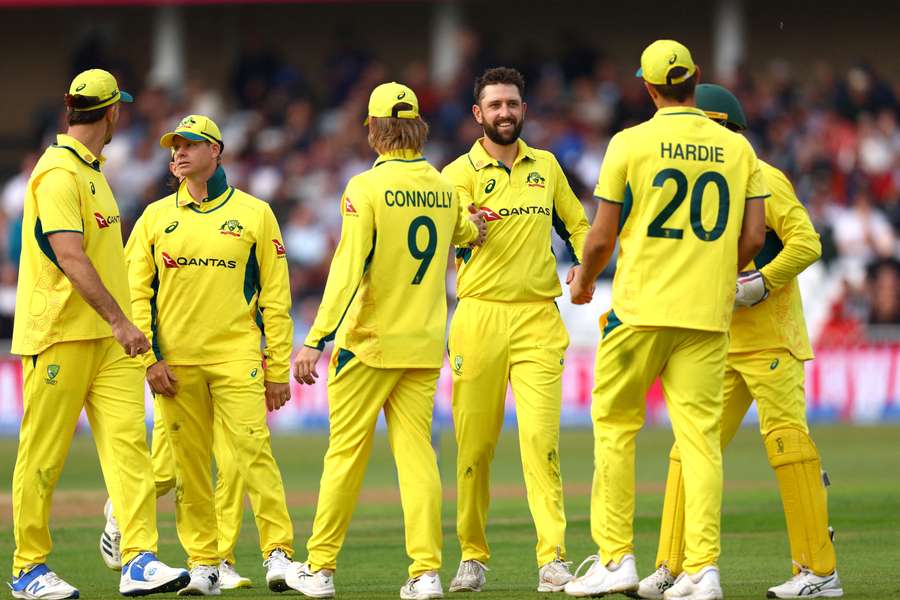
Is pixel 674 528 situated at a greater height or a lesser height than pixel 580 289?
lesser

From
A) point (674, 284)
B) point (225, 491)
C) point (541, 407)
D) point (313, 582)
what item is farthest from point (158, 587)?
point (674, 284)

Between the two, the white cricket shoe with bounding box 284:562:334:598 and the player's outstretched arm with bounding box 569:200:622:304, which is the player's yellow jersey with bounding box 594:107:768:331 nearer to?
the player's outstretched arm with bounding box 569:200:622:304

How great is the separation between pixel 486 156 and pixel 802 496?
2774 mm

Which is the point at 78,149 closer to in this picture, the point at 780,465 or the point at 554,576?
the point at 554,576

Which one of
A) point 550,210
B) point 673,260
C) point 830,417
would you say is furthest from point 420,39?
point 673,260

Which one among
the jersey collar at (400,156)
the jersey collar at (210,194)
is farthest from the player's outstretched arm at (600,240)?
the jersey collar at (210,194)

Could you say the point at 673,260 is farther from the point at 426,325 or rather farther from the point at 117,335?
the point at 117,335

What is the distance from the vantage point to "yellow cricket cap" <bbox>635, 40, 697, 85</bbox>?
26.7ft

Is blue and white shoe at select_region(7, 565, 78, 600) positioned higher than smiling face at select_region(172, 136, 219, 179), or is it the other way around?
smiling face at select_region(172, 136, 219, 179)

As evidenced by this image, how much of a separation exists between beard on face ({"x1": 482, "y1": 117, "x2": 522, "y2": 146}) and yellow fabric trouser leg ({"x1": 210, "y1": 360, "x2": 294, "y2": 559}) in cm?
194

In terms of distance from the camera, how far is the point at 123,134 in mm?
27719

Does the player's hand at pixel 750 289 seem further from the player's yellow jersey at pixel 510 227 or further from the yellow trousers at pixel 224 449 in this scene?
the yellow trousers at pixel 224 449

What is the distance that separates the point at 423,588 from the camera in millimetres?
8688

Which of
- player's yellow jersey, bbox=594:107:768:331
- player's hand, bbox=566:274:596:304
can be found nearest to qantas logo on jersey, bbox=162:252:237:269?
player's hand, bbox=566:274:596:304
